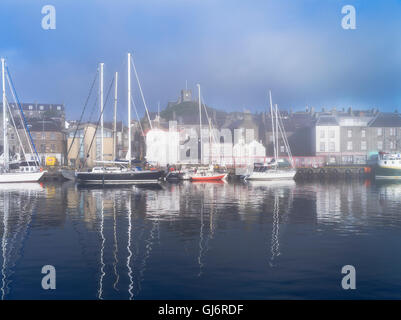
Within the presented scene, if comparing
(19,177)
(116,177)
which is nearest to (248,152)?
(116,177)

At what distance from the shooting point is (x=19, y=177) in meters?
62.0

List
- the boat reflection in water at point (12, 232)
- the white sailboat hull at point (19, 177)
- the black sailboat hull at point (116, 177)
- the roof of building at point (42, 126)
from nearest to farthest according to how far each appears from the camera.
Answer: the boat reflection in water at point (12, 232) → the black sailboat hull at point (116, 177) → the white sailboat hull at point (19, 177) → the roof of building at point (42, 126)

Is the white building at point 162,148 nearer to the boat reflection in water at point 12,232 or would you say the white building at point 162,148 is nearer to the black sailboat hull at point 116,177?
the black sailboat hull at point 116,177

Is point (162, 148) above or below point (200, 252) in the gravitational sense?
above

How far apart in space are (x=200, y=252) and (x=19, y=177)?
51.7 meters

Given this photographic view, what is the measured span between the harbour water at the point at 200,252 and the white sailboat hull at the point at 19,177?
33613 mm

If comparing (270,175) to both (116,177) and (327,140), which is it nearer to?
(116,177)

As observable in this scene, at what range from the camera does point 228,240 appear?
750 inches

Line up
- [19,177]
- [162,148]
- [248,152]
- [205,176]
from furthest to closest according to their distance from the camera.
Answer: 1. [248,152]
2. [162,148]
3. [205,176]
4. [19,177]

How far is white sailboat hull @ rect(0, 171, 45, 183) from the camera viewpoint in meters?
60.8

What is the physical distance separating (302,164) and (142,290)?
88117 mm

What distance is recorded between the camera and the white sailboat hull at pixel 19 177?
60750 millimetres

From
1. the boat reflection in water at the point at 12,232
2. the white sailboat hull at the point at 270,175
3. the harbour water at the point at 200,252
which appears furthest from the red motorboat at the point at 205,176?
the harbour water at the point at 200,252
